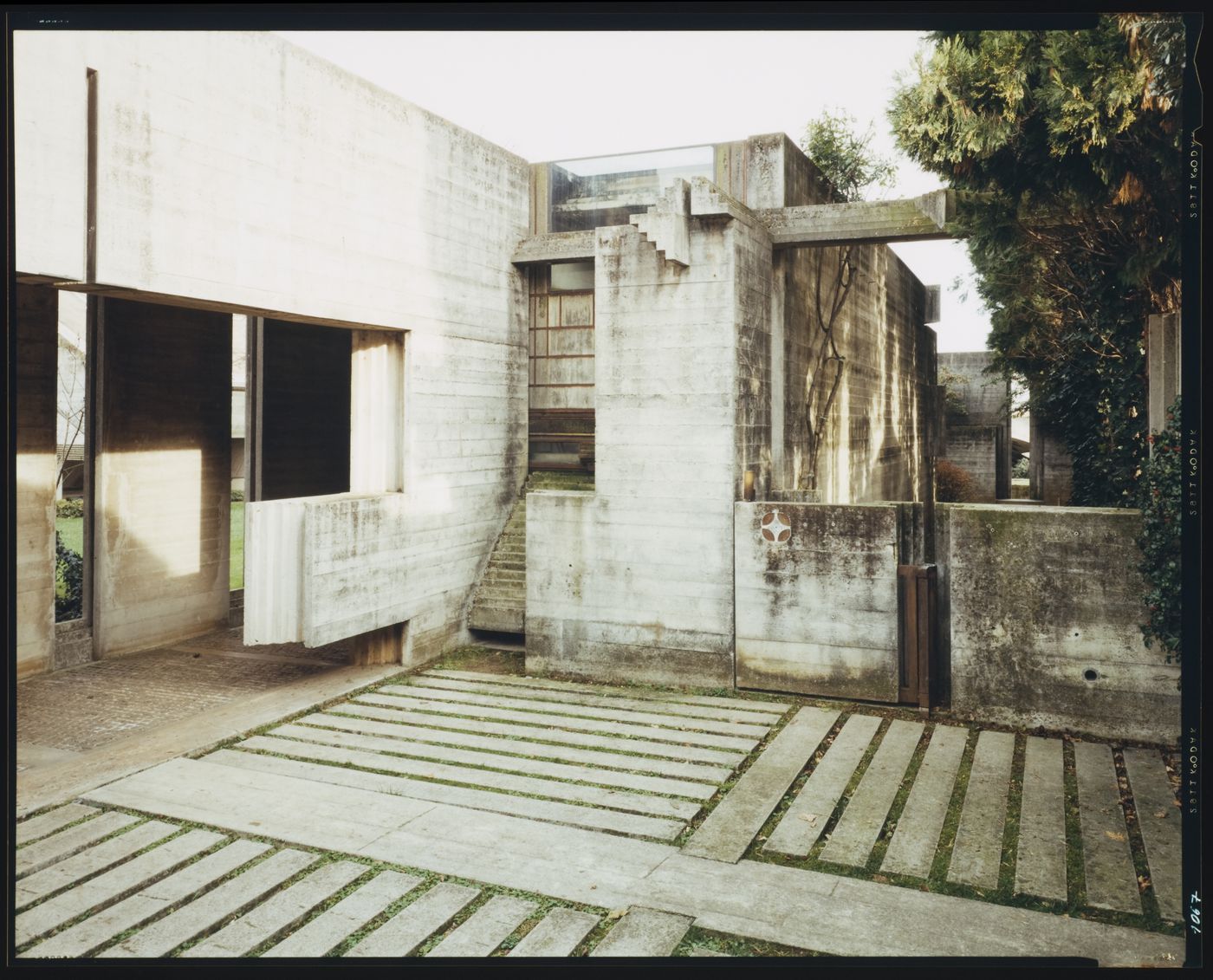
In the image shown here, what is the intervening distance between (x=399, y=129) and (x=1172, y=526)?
25.4ft

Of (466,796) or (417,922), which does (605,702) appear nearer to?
(466,796)

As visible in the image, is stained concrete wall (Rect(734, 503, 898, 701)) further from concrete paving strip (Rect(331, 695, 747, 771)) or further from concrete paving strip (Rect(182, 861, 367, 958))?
concrete paving strip (Rect(182, 861, 367, 958))

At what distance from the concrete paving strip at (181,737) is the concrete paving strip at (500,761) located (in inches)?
19.5

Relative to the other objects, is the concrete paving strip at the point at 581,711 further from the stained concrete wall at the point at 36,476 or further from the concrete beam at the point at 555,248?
the concrete beam at the point at 555,248

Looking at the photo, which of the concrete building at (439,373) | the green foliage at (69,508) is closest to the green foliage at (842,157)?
the concrete building at (439,373)

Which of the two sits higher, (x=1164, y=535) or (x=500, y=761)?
(x=1164, y=535)

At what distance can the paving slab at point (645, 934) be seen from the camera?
464cm

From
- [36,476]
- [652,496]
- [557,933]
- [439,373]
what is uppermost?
[439,373]

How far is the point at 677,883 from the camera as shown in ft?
17.6

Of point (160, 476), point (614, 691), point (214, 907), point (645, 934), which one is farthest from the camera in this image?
point (160, 476)

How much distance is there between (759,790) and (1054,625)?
10.1 feet

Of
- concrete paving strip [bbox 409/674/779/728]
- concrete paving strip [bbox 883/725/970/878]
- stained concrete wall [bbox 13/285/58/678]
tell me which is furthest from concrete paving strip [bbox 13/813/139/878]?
concrete paving strip [bbox 883/725/970/878]

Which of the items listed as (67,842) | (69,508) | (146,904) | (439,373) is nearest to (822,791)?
(146,904)

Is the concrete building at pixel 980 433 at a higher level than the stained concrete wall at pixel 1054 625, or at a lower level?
higher
